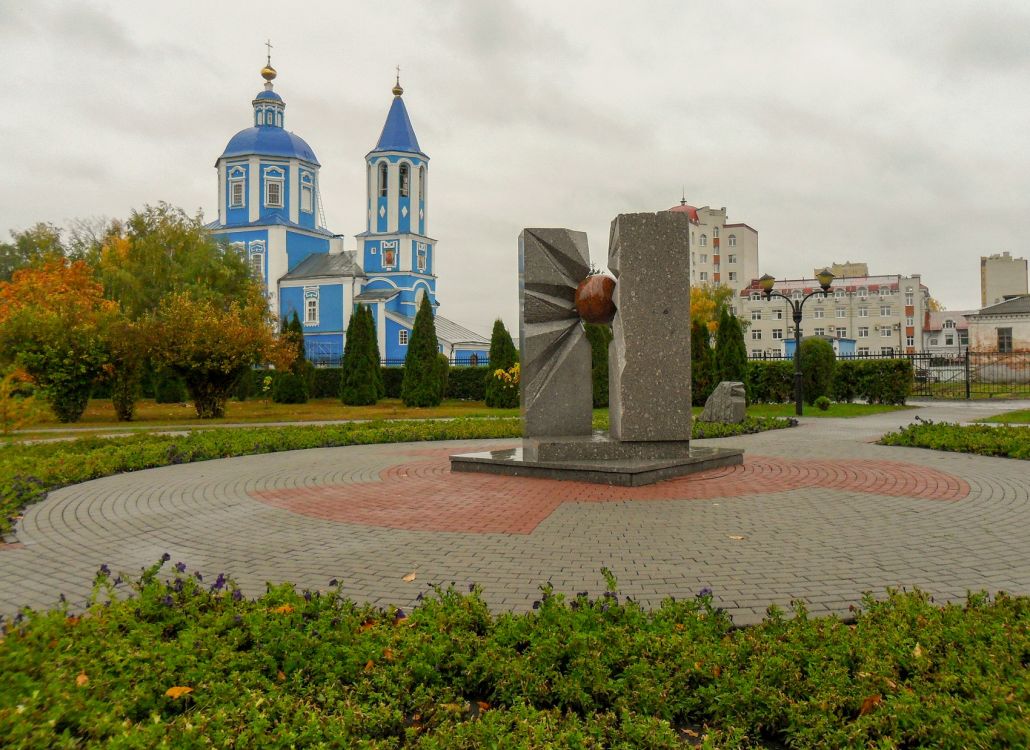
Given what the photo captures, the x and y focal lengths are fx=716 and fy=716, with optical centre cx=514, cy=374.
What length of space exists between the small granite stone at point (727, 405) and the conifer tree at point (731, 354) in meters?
7.52

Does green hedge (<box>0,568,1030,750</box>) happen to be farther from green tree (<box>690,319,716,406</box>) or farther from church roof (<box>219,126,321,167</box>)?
church roof (<box>219,126,321,167</box>)

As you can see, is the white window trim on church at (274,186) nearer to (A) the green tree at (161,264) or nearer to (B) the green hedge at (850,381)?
(A) the green tree at (161,264)

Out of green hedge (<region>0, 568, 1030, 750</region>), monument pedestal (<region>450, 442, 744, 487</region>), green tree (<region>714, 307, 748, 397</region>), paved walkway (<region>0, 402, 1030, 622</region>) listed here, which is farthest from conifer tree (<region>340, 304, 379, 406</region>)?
green hedge (<region>0, 568, 1030, 750</region>)

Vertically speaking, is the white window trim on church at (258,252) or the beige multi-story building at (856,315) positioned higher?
the white window trim on church at (258,252)

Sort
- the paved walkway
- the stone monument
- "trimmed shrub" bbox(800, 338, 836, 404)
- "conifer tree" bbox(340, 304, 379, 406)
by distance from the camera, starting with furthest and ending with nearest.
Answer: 1. "conifer tree" bbox(340, 304, 379, 406)
2. "trimmed shrub" bbox(800, 338, 836, 404)
3. the stone monument
4. the paved walkway

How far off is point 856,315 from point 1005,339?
31.2 meters

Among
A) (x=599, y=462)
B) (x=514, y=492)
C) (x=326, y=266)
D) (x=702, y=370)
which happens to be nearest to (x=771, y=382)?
(x=702, y=370)

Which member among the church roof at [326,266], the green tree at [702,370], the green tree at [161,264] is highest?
the church roof at [326,266]

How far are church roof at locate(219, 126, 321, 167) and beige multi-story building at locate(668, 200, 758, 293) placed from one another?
4572 cm

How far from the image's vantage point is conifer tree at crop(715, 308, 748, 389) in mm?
24688

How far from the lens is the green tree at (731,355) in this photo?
2469cm

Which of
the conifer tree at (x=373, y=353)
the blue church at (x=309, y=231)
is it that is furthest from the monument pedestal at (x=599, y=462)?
the blue church at (x=309, y=231)

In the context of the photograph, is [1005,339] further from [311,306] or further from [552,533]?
[552,533]

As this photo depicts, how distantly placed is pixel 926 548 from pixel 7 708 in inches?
219
